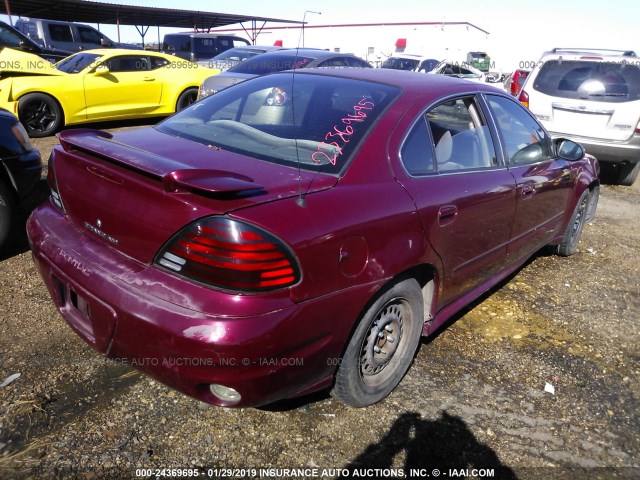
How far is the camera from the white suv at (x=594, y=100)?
261 inches

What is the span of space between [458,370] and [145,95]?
804 cm

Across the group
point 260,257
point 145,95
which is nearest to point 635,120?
point 260,257

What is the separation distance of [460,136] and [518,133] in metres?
0.80

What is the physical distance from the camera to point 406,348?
2.66 meters

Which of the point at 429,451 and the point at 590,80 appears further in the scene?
the point at 590,80

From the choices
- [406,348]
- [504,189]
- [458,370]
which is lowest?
[458,370]

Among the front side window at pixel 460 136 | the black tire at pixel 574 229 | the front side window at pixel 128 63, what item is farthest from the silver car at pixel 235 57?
the front side window at pixel 460 136

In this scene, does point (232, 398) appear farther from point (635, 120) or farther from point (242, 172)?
point (635, 120)

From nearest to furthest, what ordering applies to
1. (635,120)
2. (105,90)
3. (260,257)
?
(260,257)
(635,120)
(105,90)

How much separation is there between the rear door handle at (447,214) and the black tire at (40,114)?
735 cm

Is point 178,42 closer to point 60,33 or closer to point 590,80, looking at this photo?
point 60,33

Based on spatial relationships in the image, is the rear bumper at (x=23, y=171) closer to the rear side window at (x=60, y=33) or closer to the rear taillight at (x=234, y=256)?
the rear taillight at (x=234, y=256)

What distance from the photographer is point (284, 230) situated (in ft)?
6.02

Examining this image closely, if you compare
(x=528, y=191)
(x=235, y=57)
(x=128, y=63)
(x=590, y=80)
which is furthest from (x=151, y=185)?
(x=235, y=57)
